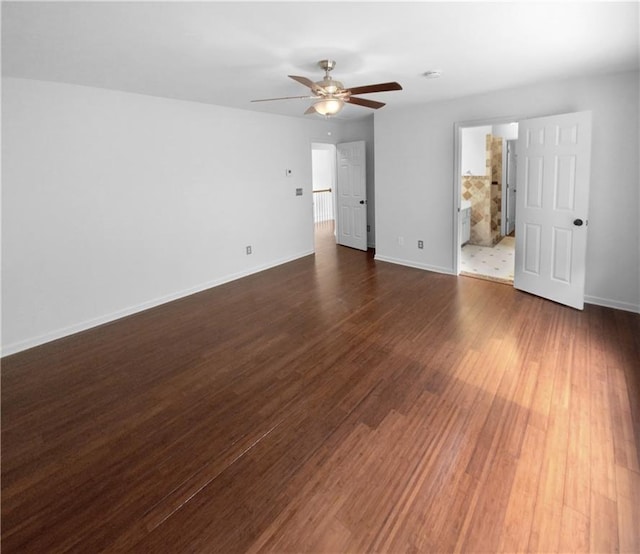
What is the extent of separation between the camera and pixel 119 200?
409cm

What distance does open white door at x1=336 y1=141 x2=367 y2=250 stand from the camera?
21.8 ft

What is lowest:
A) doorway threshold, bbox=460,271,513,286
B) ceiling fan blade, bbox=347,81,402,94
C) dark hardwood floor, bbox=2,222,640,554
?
dark hardwood floor, bbox=2,222,640,554

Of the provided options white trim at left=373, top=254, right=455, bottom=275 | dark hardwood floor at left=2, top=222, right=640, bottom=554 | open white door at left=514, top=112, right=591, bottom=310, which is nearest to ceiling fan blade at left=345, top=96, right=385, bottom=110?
open white door at left=514, top=112, right=591, bottom=310

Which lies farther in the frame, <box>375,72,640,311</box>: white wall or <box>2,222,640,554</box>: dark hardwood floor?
<box>375,72,640,311</box>: white wall

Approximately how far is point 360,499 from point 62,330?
348 cm

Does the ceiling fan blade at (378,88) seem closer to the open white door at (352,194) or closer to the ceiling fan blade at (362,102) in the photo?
the ceiling fan blade at (362,102)

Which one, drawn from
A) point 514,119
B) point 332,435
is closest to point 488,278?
point 514,119

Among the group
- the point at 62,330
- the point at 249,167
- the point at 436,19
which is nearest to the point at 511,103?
the point at 436,19

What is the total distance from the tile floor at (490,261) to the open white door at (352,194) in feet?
6.08

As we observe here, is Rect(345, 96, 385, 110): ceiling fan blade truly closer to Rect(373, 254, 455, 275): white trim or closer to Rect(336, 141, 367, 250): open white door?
Rect(373, 254, 455, 275): white trim

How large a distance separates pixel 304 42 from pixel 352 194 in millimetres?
4300

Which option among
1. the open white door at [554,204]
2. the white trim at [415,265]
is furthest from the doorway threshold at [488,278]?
the open white door at [554,204]

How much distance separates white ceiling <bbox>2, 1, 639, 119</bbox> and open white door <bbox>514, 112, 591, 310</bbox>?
1.89ft

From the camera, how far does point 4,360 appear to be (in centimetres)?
338
